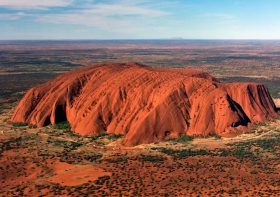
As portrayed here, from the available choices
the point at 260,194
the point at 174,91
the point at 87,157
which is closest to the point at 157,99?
the point at 174,91

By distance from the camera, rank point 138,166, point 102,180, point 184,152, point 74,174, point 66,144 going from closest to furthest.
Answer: point 102,180
point 74,174
point 138,166
point 184,152
point 66,144

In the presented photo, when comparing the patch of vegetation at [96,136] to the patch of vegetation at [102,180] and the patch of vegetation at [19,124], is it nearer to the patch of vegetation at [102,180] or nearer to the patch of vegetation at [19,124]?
the patch of vegetation at [19,124]

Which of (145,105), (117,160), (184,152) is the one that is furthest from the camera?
(145,105)

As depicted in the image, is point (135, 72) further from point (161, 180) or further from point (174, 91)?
point (161, 180)

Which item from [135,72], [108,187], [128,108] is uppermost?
[135,72]

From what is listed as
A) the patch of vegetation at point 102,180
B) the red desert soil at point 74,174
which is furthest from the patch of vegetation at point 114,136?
the patch of vegetation at point 102,180

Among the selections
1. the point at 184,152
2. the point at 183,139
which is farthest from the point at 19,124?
the point at 184,152

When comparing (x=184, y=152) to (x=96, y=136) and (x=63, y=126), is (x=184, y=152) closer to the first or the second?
(x=96, y=136)
